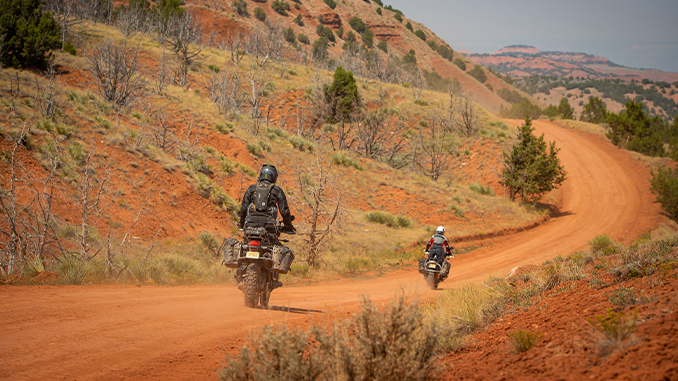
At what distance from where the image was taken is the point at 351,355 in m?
3.38

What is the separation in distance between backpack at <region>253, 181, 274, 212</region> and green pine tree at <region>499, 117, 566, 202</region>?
24.8m

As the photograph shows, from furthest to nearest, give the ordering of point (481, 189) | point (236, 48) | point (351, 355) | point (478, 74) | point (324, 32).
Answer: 1. point (478, 74)
2. point (324, 32)
3. point (236, 48)
4. point (481, 189)
5. point (351, 355)

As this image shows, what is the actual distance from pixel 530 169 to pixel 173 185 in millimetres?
22571

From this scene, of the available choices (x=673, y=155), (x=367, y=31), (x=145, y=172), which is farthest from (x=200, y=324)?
(x=367, y=31)

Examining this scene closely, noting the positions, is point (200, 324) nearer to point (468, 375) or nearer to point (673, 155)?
point (468, 375)

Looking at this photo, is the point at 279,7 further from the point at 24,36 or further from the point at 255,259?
the point at 255,259

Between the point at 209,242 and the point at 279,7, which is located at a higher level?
the point at 279,7

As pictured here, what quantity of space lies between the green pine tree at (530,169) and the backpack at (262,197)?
81.4 feet

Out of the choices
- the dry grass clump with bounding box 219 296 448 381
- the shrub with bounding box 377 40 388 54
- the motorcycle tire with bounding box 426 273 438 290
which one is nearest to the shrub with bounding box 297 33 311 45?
the shrub with bounding box 377 40 388 54

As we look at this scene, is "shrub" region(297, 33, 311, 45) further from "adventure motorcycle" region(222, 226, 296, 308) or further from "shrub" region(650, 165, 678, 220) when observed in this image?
"adventure motorcycle" region(222, 226, 296, 308)

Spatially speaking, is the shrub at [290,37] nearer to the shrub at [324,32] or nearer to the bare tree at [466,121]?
the shrub at [324,32]

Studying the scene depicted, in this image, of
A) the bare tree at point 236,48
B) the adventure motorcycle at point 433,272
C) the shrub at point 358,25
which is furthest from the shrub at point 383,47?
the adventure motorcycle at point 433,272

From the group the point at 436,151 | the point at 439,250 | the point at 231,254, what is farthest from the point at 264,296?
the point at 436,151

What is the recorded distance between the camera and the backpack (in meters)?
6.96
